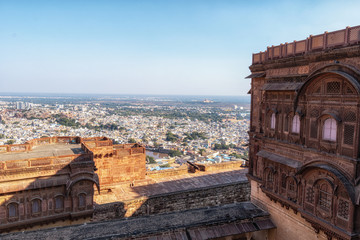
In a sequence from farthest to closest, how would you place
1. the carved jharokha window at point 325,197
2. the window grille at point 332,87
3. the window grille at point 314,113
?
the window grille at point 314,113
the carved jharokha window at point 325,197
the window grille at point 332,87

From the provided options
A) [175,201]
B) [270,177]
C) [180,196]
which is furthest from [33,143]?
[270,177]

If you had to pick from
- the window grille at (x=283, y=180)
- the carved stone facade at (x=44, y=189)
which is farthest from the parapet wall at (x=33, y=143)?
the window grille at (x=283, y=180)

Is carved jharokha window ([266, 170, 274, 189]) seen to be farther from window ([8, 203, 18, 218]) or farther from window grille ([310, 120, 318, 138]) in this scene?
window ([8, 203, 18, 218])

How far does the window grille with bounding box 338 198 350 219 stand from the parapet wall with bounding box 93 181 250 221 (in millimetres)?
8168

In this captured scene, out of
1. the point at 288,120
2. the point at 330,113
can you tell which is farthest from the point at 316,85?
the point at 288,120

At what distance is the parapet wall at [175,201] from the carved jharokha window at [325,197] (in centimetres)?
751

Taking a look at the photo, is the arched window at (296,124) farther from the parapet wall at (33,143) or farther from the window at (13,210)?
the parapet wall at (33,143)

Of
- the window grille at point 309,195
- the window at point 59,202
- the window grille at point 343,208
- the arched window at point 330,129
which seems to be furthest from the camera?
the window at point 59,202

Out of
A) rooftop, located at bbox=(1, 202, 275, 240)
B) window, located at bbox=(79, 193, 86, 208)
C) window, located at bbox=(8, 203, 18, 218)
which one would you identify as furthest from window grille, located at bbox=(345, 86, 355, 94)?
window, located at bbox=(8, 203, 18, 218)

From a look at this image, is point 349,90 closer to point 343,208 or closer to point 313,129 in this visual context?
point 313,129

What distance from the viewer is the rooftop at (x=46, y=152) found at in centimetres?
1268

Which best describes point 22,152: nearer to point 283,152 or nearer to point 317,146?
point 283,152

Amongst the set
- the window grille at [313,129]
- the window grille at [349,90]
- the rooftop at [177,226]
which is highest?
the window grille at [349,90]

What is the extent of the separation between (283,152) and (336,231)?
121 inches
